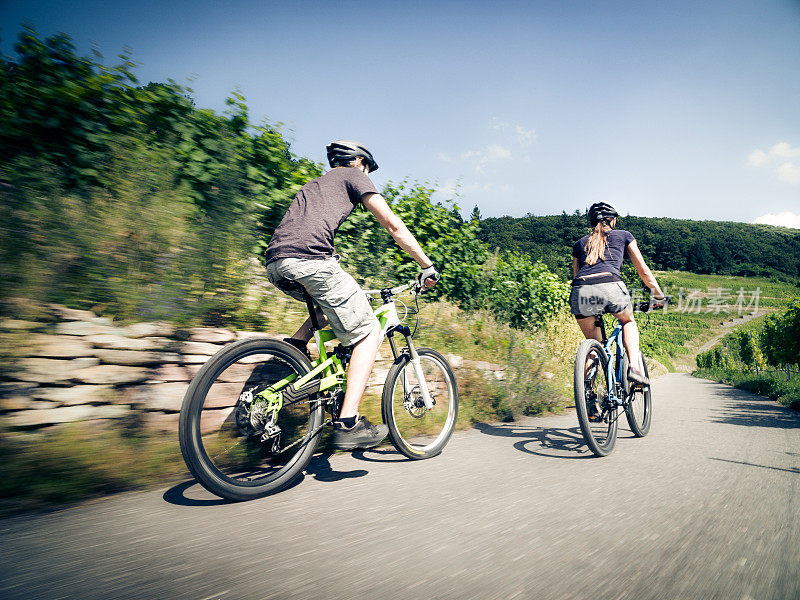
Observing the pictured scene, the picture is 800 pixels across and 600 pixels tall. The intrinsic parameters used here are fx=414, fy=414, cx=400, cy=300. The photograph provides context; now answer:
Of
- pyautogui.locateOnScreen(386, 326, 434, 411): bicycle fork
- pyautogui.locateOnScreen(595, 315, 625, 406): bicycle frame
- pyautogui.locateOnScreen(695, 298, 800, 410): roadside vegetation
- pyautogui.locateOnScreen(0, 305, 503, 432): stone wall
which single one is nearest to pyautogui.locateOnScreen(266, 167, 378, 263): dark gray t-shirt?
pyautogui.locateOnScreen(0, 305, 503, 432): stone wall

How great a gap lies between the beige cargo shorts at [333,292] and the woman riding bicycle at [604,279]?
2420mm

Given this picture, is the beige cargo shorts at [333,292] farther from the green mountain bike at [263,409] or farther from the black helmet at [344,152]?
the black helmet at [344,152]

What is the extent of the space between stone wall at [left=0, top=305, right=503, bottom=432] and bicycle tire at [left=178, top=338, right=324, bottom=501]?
0.34m

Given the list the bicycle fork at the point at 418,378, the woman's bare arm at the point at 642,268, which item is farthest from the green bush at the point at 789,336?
the bicycle fork at the point at 418,378

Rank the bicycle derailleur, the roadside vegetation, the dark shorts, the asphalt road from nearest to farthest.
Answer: the asphalt road, the bicycle derailleur, the dark shorts, the roadside vegetation

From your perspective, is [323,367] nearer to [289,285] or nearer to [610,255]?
[289,285]

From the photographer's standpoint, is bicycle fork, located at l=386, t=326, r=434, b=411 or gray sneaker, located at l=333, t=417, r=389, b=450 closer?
gray sneaker, located at l=333, t=417, r=389, b=450

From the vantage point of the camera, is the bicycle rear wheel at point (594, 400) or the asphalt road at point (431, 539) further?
the bicycle rear wheel at point (594, 400)

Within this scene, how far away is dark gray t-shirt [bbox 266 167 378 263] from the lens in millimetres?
2533

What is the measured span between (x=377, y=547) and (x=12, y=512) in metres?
1.72

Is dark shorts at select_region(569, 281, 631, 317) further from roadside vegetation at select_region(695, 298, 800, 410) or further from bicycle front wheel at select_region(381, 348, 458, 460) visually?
roadside vegetation at select_region(695, 298, 800, 410)

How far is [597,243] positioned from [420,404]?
2.46 meters

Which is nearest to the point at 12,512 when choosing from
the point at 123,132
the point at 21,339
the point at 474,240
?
the point at 21,339

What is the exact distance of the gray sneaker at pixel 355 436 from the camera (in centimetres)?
265
